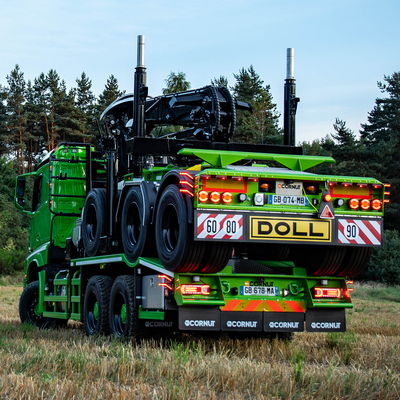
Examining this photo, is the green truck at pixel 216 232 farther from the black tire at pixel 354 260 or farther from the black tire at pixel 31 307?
the black tire at pixel 31 307

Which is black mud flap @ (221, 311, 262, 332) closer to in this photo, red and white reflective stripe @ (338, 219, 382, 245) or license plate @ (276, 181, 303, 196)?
red and white reflective stripe @ (338, 219, 382, 245)

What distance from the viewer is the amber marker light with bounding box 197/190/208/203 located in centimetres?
1026

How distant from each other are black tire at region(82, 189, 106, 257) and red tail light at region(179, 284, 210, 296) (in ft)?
8.87

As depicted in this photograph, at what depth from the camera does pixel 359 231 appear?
1115 centimetres

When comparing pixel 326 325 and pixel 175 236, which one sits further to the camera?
pixel 326 325

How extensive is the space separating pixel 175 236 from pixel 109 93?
63.6 meters

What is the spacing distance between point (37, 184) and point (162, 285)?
7.08m

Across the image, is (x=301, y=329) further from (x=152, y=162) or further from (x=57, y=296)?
(x=57, y=296)

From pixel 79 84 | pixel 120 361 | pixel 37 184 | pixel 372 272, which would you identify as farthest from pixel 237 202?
pixel 79 84

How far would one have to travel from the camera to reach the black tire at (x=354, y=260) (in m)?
11.4

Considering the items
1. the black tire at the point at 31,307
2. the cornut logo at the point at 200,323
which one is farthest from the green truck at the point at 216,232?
the black tire at the point at 31,307

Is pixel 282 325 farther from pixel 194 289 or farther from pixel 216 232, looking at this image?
pixel 216 232

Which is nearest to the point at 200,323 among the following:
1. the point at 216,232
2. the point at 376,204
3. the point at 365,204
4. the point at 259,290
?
the point at 259,290

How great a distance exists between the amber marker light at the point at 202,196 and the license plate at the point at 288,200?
0.88m
